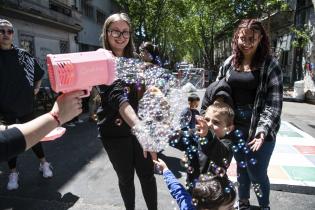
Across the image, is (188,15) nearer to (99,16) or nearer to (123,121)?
(99,16)

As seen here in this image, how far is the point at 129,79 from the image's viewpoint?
2.72 meters

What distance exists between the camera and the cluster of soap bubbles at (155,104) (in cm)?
242

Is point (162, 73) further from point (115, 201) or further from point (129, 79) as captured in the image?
point (115, 201)

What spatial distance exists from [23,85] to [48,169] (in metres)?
1.26

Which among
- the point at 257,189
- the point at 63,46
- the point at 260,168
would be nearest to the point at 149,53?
the point at 260,168

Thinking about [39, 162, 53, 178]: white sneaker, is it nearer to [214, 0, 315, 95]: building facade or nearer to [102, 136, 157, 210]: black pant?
[102, 136, 157, 210]: black pant

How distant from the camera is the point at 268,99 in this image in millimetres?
2832

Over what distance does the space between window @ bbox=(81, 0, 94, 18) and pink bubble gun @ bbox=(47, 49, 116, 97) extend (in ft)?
76.3

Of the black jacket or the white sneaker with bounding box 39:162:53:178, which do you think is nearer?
the black jacket

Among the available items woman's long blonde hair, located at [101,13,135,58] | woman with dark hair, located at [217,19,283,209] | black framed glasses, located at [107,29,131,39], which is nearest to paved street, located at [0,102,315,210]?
woman with dark hair, located at [217,19,283,209]

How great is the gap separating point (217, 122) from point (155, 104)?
49 cm

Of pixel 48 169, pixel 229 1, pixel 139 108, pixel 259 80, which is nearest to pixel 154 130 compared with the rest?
pixel 139 108

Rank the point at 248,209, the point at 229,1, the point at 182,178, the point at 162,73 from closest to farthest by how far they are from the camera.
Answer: the point at 162,73
the point at 248,209
the point at 182,178
the point at 229,1

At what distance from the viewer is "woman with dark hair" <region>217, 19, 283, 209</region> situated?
2.82m
